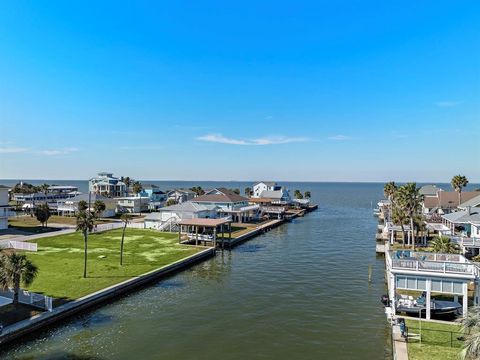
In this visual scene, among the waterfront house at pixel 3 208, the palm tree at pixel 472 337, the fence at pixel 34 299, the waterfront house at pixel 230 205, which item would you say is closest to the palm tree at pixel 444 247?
the palm tree at pixel 472 337

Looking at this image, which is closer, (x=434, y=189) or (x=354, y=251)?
(x=354, y=251)

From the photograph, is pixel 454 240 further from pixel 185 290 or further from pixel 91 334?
pixel 91 334

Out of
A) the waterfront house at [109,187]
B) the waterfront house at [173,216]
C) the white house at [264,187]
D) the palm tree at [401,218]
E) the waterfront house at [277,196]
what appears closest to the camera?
the palm tree at [401,218]

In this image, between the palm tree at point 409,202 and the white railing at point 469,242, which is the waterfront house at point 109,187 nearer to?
the palm tree at point 409,202

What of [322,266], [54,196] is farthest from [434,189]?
[54,196]

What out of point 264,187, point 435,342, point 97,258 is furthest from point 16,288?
point 264,187

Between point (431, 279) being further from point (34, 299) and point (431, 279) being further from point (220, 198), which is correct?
point (220, 198)
